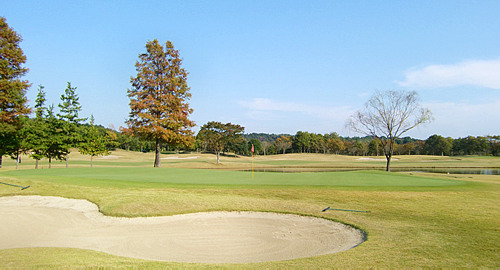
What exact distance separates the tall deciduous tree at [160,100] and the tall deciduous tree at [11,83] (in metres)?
9.76

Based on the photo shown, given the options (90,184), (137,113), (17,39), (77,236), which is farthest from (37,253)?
(17,39)

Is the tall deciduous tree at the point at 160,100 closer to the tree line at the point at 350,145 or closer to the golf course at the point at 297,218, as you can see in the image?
the golf course at the point at 297,218

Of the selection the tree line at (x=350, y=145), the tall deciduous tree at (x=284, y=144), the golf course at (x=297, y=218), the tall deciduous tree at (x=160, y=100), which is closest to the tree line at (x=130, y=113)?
the tall deciduous tree at (x=160, y=100)

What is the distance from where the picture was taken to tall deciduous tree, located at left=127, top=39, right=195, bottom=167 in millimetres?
32219

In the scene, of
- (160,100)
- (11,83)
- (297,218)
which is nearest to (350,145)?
(160,100)

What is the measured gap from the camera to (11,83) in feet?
88.5

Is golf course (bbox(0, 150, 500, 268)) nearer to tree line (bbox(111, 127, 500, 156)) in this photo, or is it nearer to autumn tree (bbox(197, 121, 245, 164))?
autumn tree (bbox(197, 121, 245, 164))

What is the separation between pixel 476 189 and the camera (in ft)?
54.2

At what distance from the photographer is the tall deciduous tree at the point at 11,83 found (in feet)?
88.3

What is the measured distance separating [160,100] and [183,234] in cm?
2670

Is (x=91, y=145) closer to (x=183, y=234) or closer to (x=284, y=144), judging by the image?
(x=183, y=234)

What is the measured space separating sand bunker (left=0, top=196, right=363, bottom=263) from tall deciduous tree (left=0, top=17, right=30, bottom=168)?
67.1ft

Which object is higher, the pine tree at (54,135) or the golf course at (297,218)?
the pine tree at (54,135)

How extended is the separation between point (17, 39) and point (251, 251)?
3380 centimetres
